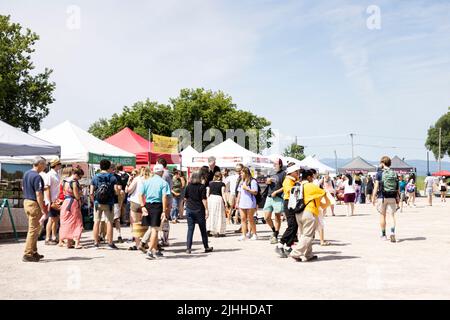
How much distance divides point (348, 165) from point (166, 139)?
2562 cm

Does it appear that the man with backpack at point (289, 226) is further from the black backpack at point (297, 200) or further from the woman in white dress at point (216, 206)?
the woman in white dress at point (216, 206)

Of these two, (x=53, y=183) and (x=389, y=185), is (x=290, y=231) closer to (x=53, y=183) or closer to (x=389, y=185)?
(x=389, y=185)

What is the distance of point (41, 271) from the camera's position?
7.99 metres

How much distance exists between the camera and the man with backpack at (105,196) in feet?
34.5

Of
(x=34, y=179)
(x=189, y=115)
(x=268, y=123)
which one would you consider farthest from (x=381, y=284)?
(x=268, y=123)

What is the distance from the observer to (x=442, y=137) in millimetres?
99312

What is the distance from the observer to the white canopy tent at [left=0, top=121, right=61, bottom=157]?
12312 mm

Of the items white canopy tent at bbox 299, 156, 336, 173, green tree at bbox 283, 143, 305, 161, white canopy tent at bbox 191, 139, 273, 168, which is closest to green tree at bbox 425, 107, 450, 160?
green tree at bbox 283, 143, 305, 161

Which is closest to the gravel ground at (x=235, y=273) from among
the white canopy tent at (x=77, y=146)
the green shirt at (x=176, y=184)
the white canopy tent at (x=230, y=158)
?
the green shirt at (x=176, y=184)

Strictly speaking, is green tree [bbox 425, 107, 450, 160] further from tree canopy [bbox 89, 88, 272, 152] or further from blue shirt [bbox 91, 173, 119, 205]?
blue shirt [bbox 91, 173, 119, 205]

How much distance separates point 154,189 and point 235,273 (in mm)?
2533

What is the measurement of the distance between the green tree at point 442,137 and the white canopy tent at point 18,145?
92.8 meters

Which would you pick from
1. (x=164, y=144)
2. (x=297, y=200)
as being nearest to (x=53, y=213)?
(x=297, y=200)
